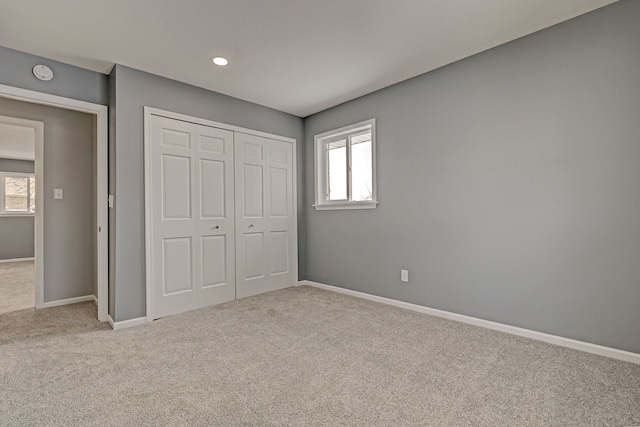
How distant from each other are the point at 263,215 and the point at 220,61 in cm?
184

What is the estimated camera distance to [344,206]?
3881 mm

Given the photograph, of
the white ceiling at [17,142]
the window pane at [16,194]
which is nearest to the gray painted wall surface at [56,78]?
the white ceiling at [17,142]

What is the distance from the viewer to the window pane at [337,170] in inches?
159

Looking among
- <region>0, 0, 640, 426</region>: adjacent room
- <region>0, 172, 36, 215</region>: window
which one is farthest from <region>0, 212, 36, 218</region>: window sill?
<region>0, 0, 640, 426</region>: adjacent room

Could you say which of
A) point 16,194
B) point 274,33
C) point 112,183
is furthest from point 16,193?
point 274,33

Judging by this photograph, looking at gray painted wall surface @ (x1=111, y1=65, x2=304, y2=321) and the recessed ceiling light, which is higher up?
the recessed ceiling light

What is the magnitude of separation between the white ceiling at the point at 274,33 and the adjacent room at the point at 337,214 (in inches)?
0.9

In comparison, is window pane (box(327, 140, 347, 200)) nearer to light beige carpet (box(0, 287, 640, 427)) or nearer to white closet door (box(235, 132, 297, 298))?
white closet door (box(235, 132, 297, 298))

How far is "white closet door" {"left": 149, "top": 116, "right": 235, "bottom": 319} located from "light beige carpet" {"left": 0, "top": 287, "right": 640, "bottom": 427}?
55 centimetres

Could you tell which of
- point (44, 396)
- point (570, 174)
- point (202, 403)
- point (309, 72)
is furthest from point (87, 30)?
point (570, 174)

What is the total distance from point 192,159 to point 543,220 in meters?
3.28

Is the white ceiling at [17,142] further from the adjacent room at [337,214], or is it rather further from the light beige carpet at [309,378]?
the light beige carpet at [309,378]

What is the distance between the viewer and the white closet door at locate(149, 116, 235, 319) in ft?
→ 10.0

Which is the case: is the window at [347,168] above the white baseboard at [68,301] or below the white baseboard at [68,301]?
above
